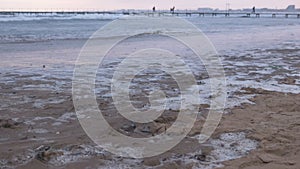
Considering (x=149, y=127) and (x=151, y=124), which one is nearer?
(x=149, y=127)

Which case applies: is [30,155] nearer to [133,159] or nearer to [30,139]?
[30,139]

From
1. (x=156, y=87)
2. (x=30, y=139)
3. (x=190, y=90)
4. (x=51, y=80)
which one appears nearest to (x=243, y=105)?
(x=190, y=90)

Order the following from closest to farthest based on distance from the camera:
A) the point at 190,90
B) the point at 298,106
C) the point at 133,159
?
the point at 133,159, the point at 298,106, the point at 190,90

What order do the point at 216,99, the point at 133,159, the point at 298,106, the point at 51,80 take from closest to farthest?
the point at 133,159 < the point at 298,106 < the point at 216,99 < the point at 51,80

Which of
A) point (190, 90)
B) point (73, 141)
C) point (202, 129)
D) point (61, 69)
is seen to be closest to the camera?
point (73, 141)

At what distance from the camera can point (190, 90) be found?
7.38 metres

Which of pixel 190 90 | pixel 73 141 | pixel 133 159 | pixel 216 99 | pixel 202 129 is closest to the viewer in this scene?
pixel 133 159

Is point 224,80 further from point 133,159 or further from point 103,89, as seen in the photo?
point 133,159

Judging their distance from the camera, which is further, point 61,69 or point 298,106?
point 61,69

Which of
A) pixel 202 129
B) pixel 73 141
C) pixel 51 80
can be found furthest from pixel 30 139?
pixel 51 80

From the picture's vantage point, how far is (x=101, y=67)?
10.3 metres

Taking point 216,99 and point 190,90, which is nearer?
point 216,99

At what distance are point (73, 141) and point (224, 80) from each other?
4.90 metres

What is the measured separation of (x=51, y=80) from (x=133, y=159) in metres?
4.92
